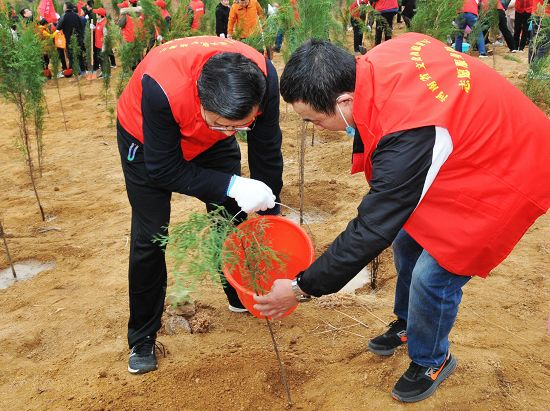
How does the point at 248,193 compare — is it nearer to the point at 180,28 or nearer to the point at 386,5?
the point at 180,28

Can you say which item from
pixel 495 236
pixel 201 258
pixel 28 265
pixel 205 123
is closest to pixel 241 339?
pixel 201 258

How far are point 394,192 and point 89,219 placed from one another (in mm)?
3738

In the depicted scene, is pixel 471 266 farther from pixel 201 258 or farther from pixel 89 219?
pixel 89 219

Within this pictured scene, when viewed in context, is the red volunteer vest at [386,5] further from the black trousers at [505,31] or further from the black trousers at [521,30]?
the black trousers at [521,30]

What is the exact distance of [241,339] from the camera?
2.89m

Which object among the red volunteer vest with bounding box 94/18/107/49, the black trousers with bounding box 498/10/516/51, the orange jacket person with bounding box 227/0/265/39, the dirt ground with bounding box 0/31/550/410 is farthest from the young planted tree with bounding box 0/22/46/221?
the black trousers with bounding box 498/10/516/51

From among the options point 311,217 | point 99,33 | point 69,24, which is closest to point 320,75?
point 311,217

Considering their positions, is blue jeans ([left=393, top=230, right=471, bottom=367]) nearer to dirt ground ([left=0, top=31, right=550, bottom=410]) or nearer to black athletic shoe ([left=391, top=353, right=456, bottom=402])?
black athletic shoe ([left=391, top=353, right=456, bottom=402])

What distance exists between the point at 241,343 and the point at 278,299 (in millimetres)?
1033

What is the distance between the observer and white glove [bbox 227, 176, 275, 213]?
222cm

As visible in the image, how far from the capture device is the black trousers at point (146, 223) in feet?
7.85

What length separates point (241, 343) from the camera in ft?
9.37

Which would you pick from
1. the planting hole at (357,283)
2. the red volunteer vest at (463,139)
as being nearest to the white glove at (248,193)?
the red volunteer vest at (463,139)

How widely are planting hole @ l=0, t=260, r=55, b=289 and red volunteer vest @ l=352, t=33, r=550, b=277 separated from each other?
2.98 m
